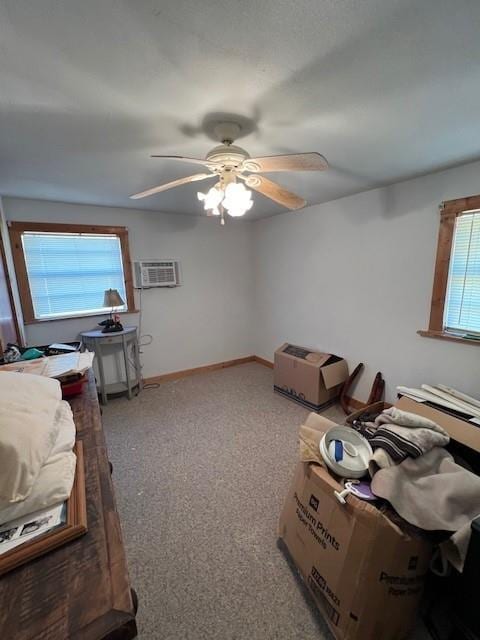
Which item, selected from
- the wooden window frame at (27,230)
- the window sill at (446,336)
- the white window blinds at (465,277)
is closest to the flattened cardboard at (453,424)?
the window sill at (446,336)

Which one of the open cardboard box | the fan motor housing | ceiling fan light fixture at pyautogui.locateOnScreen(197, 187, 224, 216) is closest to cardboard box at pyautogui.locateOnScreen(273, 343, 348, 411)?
the open cardboard box

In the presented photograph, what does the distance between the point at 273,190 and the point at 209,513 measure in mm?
2044

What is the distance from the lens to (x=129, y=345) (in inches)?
130

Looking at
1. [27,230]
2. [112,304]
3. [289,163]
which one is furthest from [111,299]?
[289,163]

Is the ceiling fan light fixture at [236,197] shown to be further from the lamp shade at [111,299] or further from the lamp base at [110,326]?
the lamp base at [110,326]

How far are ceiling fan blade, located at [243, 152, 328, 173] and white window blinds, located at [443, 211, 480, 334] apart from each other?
1.43 meters

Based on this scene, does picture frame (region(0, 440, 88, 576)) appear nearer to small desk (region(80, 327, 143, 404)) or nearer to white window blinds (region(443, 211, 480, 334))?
small desk (region(80, 327, 143, 404))

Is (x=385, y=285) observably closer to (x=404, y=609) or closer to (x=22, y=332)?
(x=404, y=609)

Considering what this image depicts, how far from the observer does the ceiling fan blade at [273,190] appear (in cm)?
157

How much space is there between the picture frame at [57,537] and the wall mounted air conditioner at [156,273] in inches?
111

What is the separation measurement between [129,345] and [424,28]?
337 cm

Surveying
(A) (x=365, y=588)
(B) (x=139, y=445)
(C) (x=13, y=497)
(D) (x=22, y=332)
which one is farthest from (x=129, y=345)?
(A) (x=365, y=588)

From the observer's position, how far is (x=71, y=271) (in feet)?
9.73

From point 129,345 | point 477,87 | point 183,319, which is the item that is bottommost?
point 129,345
